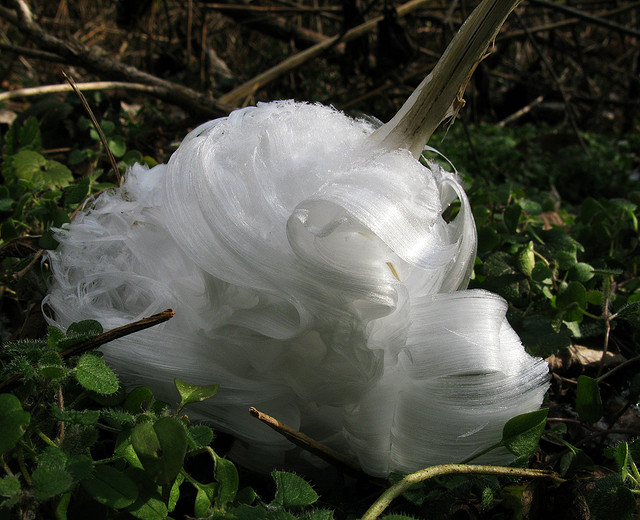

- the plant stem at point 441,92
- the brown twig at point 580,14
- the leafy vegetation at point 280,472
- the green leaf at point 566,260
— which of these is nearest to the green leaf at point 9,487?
the leafy vegetation at point 280,472

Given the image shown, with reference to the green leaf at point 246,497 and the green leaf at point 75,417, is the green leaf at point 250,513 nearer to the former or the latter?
the green leaf at point 246,497

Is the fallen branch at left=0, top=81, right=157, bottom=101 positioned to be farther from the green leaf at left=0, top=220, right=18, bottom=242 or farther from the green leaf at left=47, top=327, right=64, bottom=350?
the green leaf at left=47, top=327, right=64, bottom=350

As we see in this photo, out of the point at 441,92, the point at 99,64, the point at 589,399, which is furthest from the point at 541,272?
the point at 99,64

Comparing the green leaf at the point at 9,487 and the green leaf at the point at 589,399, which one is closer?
the green leaf at the point at 9,487

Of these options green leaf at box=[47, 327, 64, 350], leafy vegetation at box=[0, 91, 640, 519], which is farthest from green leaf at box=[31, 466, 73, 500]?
green leaf at box=[47, 327, 64, 350]

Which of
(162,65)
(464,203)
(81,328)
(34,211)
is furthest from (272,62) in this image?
(81,328)

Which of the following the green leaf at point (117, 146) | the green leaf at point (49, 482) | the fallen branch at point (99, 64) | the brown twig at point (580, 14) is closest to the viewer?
the green leaf at point (49, 482)
